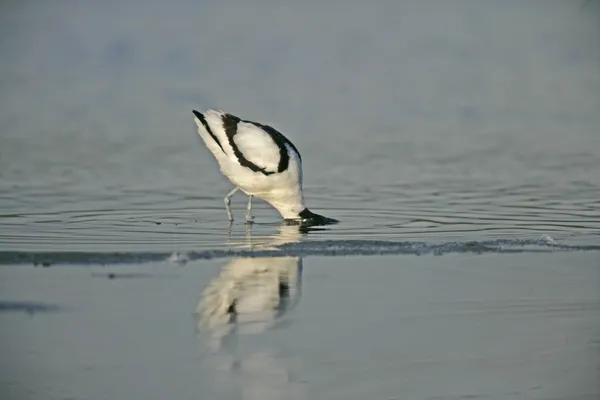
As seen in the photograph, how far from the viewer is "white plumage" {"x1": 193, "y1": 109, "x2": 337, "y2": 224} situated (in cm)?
1312

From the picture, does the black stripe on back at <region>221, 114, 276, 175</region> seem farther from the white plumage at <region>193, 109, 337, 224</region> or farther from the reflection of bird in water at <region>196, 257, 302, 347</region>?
the reflection of bird in water at <region>196, 257, 302, 347</region>

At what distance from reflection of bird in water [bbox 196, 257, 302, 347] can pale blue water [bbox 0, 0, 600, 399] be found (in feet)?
0.68

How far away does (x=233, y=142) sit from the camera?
13.1m

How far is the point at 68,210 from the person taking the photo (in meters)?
12.7

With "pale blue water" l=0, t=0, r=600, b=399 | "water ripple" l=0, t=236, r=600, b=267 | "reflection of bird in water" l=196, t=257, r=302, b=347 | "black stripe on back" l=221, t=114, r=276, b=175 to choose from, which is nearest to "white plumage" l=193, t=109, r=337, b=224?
"black stripe on back" l=221, t=114, r=276, b=175

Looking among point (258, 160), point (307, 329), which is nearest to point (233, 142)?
point (258, 160)

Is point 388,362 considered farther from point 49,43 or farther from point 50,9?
point 50,9

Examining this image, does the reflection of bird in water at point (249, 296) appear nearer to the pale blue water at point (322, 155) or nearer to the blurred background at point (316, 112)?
the pale blue water at point (322, 155)

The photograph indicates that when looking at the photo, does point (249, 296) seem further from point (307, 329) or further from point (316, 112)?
point (316, 112)

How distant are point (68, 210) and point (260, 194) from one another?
209 cm

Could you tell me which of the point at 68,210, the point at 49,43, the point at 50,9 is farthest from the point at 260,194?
the point at 50,9

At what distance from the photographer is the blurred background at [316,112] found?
1253 cm

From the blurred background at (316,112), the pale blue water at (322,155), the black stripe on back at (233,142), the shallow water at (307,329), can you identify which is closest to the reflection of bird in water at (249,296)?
the shallow water at (307,329)

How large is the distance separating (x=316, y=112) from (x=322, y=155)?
3.44 meters
